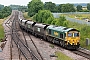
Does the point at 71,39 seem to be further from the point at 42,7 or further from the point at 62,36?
the point at 42,7

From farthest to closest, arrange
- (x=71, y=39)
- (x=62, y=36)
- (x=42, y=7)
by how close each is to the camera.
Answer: (x=42, y=7)
(x=62, y=36)
(x=71, y=39)

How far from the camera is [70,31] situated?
3500 cm

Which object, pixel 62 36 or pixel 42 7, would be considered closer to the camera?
pixel 62 36

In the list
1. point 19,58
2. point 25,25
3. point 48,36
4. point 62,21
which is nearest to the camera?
point 19,58

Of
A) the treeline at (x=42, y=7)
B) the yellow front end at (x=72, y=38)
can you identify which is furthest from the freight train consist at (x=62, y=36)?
the treeline at (x=42, y=7)

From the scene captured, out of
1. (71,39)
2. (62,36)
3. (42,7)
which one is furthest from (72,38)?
(42,7)

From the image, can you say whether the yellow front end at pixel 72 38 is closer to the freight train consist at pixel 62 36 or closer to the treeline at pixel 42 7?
the freight train consist at pixel 62 36

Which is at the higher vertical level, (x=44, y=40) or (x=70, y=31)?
(x=70, y=31)

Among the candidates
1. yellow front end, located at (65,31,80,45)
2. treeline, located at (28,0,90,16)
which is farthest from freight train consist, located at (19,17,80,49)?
treeline, located at (28,0,90,16)

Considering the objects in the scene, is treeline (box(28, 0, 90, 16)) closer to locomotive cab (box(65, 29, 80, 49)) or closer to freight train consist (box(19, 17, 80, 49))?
freight train consist (box(19, 17, 80, 49))

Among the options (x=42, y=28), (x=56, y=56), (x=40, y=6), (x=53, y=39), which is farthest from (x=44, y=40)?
(x=40, y=6)

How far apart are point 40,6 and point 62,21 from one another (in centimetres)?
6777

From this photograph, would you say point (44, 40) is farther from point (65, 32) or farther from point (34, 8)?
point (34, 8)

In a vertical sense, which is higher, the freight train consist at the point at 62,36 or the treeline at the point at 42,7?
the freight train consist at the point at 62,36
